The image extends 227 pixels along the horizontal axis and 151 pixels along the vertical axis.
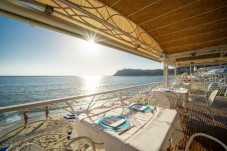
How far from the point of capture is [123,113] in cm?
164

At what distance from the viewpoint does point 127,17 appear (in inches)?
97.5

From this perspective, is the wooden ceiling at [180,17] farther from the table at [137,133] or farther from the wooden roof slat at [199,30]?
the table at [137,133]

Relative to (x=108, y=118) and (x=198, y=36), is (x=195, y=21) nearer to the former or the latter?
(x=198, y=36)

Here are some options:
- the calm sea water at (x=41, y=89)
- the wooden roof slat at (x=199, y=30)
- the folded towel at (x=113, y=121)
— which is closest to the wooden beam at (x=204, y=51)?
the wooden roof slat at (x=199, y=30)

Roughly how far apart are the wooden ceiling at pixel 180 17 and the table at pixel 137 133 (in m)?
1.97

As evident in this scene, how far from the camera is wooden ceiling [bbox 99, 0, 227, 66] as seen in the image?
2.00m

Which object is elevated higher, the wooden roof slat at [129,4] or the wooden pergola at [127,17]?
the wooden roof slat at [129,4]

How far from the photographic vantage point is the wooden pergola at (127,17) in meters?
1.57

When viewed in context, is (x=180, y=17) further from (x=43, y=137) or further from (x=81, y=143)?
(x=43, y=137)

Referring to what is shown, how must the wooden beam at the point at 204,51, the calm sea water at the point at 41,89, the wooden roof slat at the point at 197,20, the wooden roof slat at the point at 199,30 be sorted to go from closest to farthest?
the wooden roof slat at the point at 197,20, the wooden roof slat at the point at 199,30, the wooden beam at the point at 204,51, the calm sea water at the point at 41,89

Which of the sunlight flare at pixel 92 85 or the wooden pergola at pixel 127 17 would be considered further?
the sunlight flare at pixel 92 85

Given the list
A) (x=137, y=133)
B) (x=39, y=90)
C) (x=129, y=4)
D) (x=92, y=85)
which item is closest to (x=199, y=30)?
(x=129, y=4)

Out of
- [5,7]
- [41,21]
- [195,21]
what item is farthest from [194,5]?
[5,7]

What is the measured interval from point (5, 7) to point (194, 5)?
116 inches
